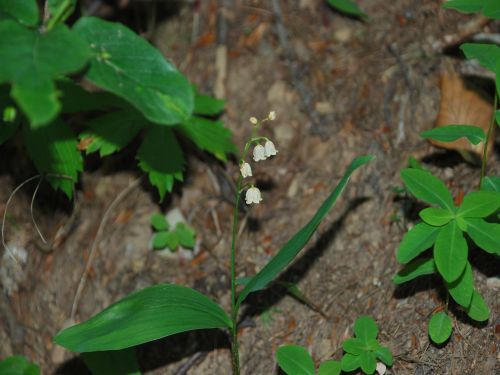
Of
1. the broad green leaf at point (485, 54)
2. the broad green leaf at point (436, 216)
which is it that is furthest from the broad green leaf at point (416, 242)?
the broad green leaf at point (485, 54)

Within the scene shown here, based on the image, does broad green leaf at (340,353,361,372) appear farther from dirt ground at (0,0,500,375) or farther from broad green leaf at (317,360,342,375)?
dirt ground at (0,0,500,375)

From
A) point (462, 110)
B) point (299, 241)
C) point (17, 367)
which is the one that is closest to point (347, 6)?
point (462, 110)

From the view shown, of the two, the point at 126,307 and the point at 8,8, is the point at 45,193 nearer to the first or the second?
the point at 126,307

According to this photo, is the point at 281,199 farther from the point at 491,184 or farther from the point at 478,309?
the point at 478,309

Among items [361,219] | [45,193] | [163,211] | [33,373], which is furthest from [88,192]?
[361,219]

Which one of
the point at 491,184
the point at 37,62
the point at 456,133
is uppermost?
the point at 37,62
